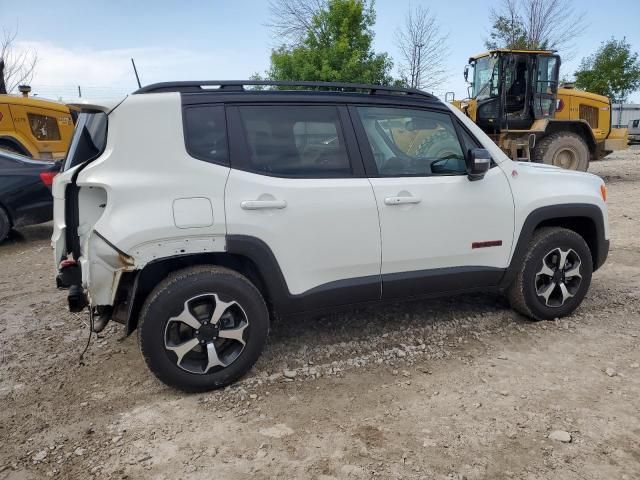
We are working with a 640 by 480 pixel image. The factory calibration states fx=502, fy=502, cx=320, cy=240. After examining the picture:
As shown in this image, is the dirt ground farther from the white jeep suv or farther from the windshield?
the windshield

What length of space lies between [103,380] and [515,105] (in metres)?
10.8

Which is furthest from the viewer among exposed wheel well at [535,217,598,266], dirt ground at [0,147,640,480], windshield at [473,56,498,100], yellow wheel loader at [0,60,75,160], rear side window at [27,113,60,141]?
rear side window at [27,113,60,141]

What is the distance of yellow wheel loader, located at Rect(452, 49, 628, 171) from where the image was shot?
1117 centimetres

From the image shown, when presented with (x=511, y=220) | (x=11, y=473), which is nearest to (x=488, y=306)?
(x=511, y=220)

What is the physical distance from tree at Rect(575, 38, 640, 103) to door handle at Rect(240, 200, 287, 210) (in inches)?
1413

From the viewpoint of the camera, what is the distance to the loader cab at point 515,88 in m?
11.1

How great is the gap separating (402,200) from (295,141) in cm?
81

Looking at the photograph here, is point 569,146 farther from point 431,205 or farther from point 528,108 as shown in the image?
point 431,205

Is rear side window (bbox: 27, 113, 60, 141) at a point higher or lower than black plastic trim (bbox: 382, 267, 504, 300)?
higher

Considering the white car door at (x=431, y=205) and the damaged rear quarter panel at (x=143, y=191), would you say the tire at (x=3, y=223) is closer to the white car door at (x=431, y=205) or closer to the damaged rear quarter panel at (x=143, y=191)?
the damaged rear quarter panel at (x=143, y=191)

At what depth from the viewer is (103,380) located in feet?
10.9

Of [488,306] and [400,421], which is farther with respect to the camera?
[488,306]

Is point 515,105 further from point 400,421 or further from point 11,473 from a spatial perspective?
point 11,473

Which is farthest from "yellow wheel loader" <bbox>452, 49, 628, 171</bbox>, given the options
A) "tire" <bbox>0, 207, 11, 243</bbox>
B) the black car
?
"tire" <bbox>0, 207, 11, 243</bbox>
